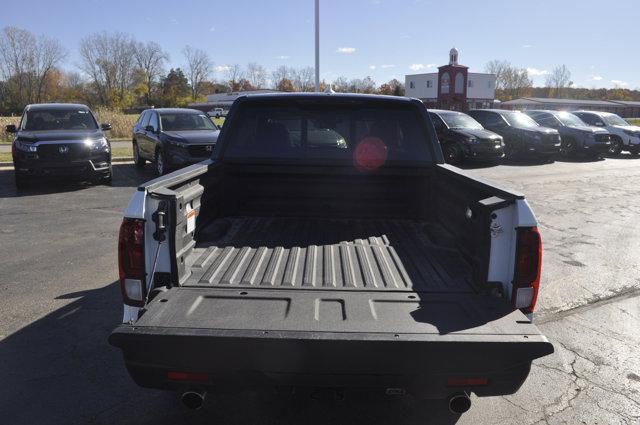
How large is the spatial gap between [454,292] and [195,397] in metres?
1.46

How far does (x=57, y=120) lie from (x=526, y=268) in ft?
40.3

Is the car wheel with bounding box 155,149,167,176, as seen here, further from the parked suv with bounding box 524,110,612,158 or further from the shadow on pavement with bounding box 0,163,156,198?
the parked suv with bounding box 524,110,612,158

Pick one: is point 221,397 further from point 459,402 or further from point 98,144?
point 98,144

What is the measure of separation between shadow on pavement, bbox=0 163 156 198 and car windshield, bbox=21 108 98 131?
1.28 metres

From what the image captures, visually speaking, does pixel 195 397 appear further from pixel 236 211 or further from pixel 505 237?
pixel 236 211

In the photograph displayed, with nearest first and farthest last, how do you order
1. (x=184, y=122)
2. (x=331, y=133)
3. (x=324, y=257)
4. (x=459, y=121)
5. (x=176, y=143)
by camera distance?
(x=324, y=257), (x=331, y=133), (x=176, y=143), (x=184, y=122), (x=459, y=121)

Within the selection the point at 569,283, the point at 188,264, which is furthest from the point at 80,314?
the point at 569,283

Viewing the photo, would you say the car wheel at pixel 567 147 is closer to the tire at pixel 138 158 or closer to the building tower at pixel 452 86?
the tire at pixel 138 158

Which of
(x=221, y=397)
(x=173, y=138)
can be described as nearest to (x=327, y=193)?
(x=221, y=397)

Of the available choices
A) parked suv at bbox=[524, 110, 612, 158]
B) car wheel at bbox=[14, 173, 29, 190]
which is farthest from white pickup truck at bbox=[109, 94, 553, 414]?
parked suv at bbox=[524, 110, 612, 158]

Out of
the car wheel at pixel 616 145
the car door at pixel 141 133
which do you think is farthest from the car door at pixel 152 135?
the car wheel at pixel 616 145

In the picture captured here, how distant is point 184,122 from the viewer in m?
13.2

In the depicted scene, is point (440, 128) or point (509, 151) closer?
point (440, 128)

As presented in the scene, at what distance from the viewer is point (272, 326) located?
2262 millimetres
